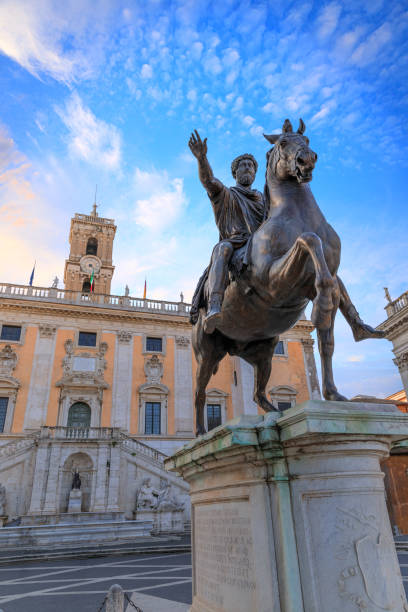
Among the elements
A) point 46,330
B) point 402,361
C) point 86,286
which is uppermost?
point 86,286

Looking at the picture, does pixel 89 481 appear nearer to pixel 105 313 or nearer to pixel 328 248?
pixel 105 313

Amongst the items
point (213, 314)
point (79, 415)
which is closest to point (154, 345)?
point (79, 415)

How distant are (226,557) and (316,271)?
2.11 m

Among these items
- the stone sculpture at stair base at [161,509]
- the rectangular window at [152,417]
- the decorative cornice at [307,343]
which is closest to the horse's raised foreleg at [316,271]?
the stone sculpture at stair base at [161,509]

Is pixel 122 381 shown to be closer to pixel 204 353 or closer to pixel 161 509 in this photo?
pixel 161 509

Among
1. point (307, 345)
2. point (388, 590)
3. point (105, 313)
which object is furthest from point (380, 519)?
point (307, 345)

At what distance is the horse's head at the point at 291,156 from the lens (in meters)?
3.26

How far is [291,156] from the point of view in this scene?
11.0 ft

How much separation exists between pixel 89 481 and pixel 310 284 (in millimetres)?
20361

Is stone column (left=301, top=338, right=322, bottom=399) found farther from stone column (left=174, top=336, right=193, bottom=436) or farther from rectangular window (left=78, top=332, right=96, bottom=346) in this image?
rectangular window (left=78, top=332, right=96, bottom=346)

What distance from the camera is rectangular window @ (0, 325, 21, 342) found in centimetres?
2532

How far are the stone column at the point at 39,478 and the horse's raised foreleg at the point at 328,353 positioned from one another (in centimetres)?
1990

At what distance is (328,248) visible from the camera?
308cm

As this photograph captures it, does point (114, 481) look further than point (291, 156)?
Yes
